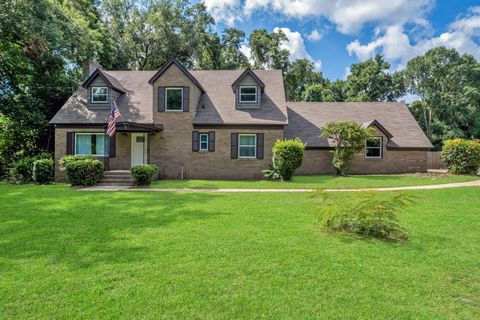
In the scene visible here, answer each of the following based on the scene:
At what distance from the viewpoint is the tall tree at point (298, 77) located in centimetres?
3888

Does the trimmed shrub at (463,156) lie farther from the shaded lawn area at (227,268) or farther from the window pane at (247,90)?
the window pane at (247,90)

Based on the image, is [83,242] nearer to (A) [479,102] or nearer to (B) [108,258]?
(B) [108,258]

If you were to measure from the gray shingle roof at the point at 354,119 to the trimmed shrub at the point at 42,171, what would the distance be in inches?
569

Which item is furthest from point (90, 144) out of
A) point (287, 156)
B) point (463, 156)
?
point (463, 156)

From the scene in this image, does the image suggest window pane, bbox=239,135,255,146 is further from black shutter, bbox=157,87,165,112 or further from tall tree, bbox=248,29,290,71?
tall tree, bbox=248,29,290,71

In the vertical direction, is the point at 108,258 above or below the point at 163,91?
below

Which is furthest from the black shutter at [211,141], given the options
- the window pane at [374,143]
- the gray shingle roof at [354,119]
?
the window pane at [374,143]

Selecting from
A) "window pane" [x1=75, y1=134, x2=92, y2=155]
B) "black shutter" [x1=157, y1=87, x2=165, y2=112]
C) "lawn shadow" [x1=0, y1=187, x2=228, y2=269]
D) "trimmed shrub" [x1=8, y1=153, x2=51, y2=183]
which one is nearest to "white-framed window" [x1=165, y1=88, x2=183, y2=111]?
"black shutter" [x1=157, y1=87, x2=165, y2=112]

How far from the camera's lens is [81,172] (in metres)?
14.8

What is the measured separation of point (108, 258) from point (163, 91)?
1449 cm

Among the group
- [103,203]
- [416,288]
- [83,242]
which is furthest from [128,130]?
[416,288]

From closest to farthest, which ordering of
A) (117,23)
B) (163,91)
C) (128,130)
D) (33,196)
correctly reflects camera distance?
(33,196)
(128,130)
(163,91)
(117,23)

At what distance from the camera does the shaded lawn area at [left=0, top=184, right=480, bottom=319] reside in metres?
3.45

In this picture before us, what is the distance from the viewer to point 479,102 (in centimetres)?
3747
